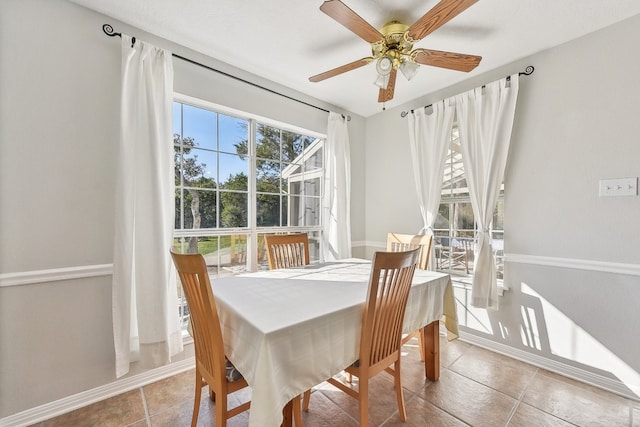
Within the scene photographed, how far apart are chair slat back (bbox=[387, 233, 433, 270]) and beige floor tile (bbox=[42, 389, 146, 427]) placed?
226 cm

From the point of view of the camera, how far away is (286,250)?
7.93 feet

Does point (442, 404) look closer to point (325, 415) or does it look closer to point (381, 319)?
point (325, 415)

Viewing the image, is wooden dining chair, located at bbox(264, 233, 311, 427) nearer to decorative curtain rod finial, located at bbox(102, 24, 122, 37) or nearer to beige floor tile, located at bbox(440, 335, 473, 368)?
beige floor tile, located at bbox(440, 335, 473, 368)

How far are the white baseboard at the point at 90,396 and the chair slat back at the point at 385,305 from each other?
5.35ft

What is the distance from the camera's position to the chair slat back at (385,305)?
1255 mm

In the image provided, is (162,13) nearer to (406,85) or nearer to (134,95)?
(134,95)

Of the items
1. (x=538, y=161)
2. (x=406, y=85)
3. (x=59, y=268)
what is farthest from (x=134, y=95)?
(x=538, y=161)

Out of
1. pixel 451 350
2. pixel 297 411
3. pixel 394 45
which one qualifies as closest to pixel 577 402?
pixel 451 350

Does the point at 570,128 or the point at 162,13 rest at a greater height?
the point at 162,13

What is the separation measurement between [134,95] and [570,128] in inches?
128

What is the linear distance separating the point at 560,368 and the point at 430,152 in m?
2.13

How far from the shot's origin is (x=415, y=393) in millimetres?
1831

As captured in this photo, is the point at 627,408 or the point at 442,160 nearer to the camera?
the point at 627,408

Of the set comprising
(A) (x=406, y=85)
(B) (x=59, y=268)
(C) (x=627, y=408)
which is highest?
(A) (x=406, y=85)
